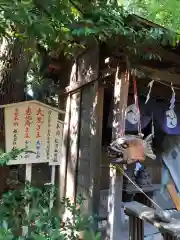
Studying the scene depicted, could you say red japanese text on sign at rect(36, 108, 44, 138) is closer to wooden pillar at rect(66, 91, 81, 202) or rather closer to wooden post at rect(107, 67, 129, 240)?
wooden pillar at rect(66, 91, 81, 202)

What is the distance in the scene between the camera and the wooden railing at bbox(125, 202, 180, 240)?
259cm

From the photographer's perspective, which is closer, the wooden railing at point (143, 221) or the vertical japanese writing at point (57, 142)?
the wooden railing at point (143, 221)

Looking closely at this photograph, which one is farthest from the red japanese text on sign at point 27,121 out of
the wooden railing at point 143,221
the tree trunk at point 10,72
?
the wooden railing at point 143,221

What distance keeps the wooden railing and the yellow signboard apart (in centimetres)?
162

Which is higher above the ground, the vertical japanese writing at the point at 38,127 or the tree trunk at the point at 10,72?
the tree trunk at the point at 10,72

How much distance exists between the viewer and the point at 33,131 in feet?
14.4

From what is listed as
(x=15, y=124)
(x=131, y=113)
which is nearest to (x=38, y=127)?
(x=15, y=124)

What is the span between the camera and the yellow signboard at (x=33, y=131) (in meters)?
4.23

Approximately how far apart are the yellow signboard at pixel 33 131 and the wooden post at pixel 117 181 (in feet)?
3.62

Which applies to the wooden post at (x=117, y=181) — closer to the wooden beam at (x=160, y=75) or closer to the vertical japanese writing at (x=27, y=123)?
the wooden beam at (x=160, y=75)

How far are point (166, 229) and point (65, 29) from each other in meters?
2.13

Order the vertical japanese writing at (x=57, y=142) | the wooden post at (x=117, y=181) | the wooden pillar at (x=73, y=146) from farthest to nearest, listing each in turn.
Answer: the wooden pillar at (x=73, y=146) < the vertical japanese writing at (x=57, y=142) < the wooden post at (x=117, y=181)

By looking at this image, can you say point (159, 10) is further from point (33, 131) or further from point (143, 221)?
point (143, 221)

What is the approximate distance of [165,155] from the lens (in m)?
6.55
